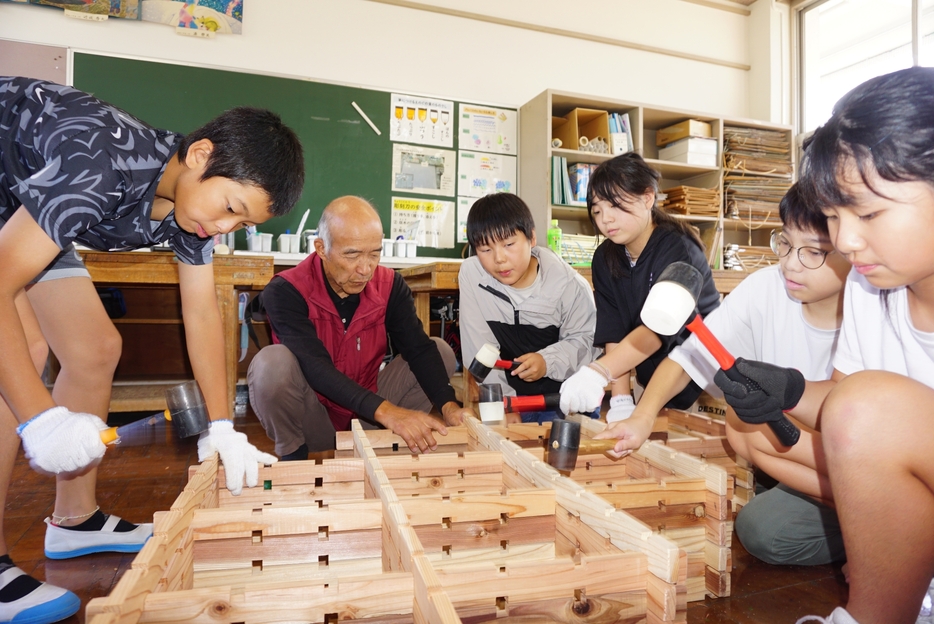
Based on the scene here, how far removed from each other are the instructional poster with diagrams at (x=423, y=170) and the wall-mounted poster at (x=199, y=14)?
4.90 feet

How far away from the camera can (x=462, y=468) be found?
166 centimetres

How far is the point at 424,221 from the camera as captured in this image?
5.04 m

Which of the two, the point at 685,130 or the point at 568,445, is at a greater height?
the point at 685,130

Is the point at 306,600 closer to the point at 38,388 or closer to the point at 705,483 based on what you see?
the point at 38,388

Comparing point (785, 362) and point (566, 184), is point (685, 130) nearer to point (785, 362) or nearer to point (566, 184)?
point (566, 184)

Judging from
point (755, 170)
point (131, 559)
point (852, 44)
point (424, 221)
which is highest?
point (852, 44)

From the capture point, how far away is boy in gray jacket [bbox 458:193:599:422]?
2.65 metres

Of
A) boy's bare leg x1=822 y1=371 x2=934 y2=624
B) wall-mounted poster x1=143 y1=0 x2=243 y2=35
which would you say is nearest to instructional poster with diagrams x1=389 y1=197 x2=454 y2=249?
wall-mounted poster x1=143 y1=0 x2=243 y2=35

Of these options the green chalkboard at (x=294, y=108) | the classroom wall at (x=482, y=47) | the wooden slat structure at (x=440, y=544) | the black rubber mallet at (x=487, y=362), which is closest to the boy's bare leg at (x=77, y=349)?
the wooden slat structure at (x=440, y=544)

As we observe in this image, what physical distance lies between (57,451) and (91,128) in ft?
2.24

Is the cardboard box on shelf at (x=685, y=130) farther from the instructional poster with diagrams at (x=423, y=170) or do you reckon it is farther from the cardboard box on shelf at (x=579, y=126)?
the instructional poster with diagrams at (x=423, y=170)

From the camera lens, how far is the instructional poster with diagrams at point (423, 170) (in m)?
4.97

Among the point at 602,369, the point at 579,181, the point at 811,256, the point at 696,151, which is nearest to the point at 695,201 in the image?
the point at 696,151

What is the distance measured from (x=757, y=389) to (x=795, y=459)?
42 cm
